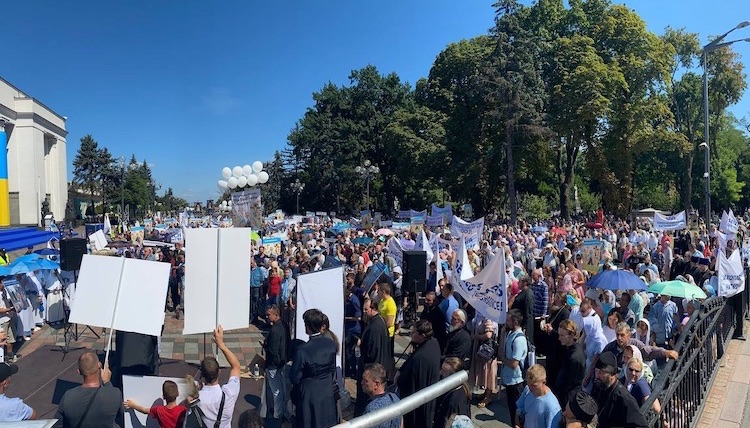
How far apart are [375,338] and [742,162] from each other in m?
73.4

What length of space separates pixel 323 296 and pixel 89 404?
3313mm

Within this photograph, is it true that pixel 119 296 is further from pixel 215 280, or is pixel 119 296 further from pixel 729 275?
pixel 729 275

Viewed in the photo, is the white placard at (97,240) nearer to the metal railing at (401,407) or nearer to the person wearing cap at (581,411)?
the person wearing cap at (581,411)

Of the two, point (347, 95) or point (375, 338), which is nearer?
point (375, 338)

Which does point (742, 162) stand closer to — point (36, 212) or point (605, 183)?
point (605, 183)

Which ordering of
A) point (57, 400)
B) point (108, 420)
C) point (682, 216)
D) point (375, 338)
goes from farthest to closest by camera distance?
point (682, 216), point (57, 400), point (375, 338), point (108, 420)

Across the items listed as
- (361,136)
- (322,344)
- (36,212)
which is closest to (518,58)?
(361,136)

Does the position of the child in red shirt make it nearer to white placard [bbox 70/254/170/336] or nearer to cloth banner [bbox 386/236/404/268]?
white placard [bbox 70/254/170/336]

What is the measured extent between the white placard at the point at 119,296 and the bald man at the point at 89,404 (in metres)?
1.43

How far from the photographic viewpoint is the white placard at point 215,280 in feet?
20.8

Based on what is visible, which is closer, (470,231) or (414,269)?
(414,269)

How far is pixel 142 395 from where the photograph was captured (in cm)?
550

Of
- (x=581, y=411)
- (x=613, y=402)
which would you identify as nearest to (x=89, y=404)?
(x=581, y=411)

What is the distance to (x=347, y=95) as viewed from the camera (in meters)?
63.1
